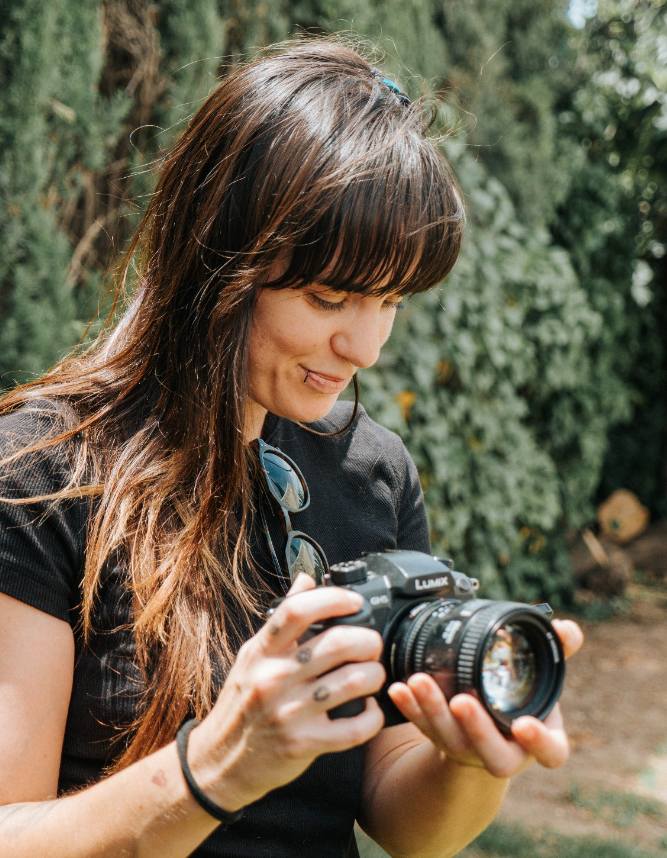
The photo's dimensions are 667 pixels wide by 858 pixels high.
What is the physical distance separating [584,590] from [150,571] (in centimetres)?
522

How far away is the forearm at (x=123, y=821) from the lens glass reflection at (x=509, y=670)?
0.33 metres

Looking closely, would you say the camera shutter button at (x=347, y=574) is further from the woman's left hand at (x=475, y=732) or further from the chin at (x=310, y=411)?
the chin at (x=310, y=411)

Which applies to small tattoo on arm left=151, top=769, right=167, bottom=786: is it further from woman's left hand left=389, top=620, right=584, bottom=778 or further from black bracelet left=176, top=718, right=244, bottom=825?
woman's left hand left=389, top=620, right=584, bottom=778

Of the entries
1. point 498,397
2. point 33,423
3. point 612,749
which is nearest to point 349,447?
point 33,423

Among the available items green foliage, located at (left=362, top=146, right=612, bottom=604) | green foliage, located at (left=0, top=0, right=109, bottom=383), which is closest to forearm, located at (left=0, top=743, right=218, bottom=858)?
green foliage, located at (left=0, top=0, right=109, bottom=383)

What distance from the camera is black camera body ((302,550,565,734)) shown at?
916mm

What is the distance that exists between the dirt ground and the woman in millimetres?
2160

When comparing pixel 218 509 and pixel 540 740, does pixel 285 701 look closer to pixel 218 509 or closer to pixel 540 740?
pixel 540 740

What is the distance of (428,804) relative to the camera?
47.5 inches

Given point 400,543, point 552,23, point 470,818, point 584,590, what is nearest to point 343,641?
point 470,818

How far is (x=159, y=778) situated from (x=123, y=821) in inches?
2.7

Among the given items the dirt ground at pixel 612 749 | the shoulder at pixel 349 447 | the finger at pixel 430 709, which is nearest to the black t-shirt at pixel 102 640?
the shoulder at pixel 349 447

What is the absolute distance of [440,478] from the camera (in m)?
3.96

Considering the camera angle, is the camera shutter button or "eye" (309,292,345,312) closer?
the camera shutter button
